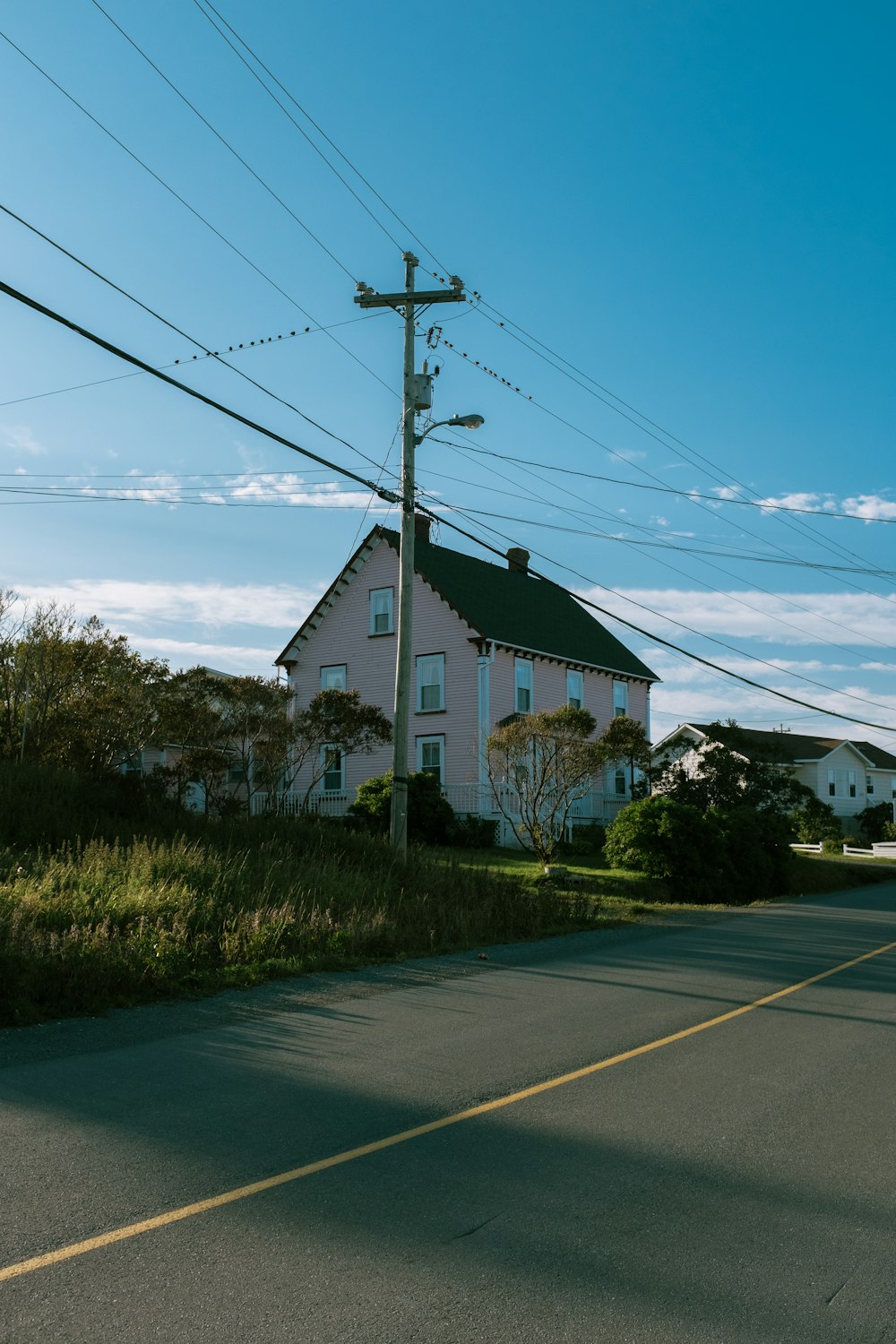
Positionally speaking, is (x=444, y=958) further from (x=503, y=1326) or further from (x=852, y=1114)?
(x=503, y=1326)

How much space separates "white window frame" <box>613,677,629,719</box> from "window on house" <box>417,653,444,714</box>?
9.07 m

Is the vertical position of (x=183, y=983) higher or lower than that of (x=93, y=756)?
lower

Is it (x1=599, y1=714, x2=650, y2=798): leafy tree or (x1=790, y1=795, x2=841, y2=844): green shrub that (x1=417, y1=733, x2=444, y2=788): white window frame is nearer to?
(x1=599, y1=714, x2=650, y2=798): leafy tree

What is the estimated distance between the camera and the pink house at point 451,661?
37344 millimetres

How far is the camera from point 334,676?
41.0m

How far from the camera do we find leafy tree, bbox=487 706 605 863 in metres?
25.1

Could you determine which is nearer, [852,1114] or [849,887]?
[852,1114]

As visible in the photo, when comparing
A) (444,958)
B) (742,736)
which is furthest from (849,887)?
(444,958)

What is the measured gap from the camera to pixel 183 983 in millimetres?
11383

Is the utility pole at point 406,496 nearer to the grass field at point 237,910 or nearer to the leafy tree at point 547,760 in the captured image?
the grass field at point 237,910

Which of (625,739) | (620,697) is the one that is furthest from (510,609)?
(625,739)

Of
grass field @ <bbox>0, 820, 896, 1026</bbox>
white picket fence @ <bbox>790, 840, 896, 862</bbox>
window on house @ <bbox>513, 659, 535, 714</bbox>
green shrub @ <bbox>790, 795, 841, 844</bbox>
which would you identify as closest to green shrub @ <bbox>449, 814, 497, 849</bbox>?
window on house @ <bbox>513, 659, 535, 714</bbox>

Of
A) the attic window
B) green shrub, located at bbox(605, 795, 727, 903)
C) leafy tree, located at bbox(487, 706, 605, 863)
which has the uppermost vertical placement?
the attic window

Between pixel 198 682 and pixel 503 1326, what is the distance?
22676 mm
